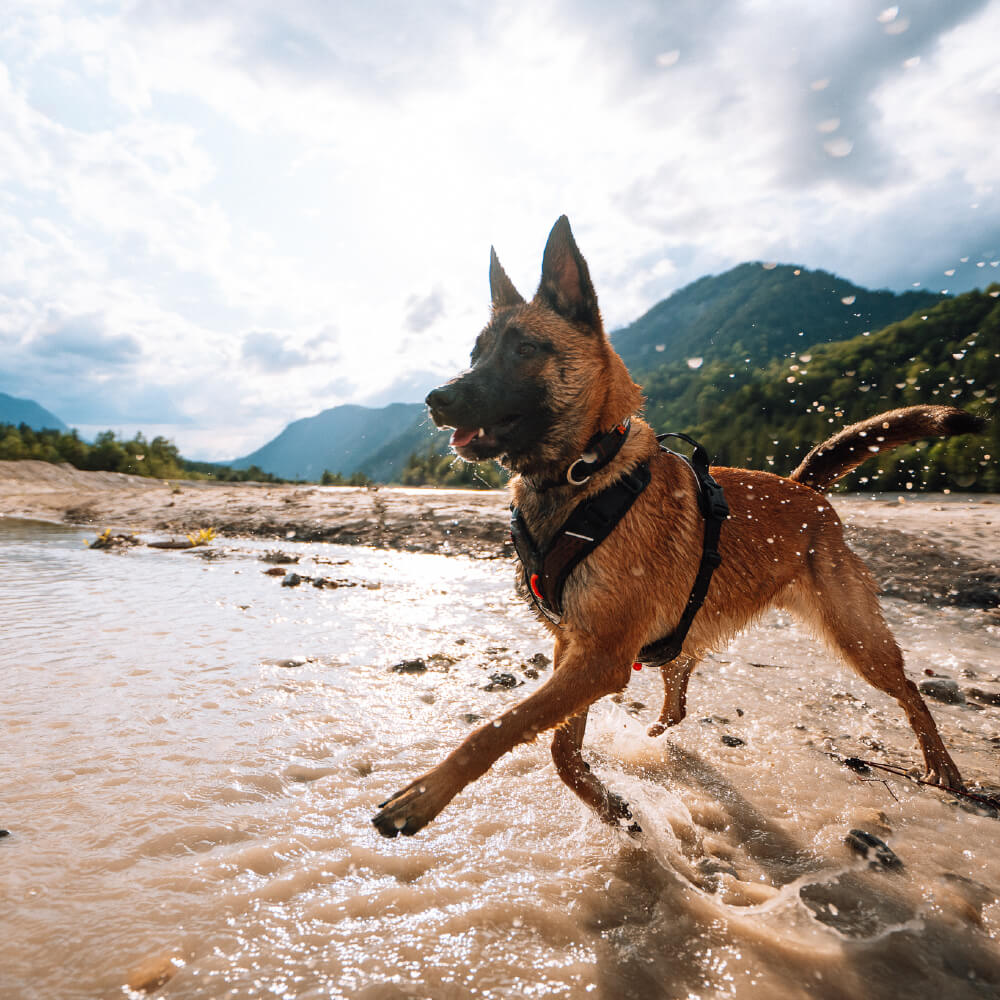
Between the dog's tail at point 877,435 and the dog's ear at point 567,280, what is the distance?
254 centimetres

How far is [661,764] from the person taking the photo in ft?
12.7

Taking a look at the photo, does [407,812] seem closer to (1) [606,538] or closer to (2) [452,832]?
(2) [452,832]

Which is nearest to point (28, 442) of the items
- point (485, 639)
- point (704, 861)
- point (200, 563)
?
point (200, 563)

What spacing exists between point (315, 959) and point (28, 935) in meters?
1.09

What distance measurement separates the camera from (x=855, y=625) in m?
3.86

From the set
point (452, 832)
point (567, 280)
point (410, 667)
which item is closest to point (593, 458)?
point (567, 280)

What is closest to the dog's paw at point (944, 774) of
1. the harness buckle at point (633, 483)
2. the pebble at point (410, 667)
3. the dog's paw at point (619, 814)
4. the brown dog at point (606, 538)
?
the brown dog at point (606, 538)

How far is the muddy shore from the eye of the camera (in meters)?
8.59

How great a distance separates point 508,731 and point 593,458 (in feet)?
5.39

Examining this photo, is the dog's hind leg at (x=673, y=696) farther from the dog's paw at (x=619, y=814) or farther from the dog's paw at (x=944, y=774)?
the dog's paw at (x=944, y=774)

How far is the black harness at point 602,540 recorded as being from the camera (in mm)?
3123

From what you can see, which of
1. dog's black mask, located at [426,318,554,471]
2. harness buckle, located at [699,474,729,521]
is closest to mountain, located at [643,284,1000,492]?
harness buckle, located at [699,474,729,521]

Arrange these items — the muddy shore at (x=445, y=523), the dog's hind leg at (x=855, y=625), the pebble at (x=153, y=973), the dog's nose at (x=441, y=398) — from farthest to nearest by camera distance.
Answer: the muddy shore at (x=445, y=523) < the dog's hind leg at (x=855, y=625) < the dog's nose at (x=441, y=398) < the pebble at (x=153, y=973)

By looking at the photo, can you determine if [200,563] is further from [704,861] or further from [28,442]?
[28,442]
